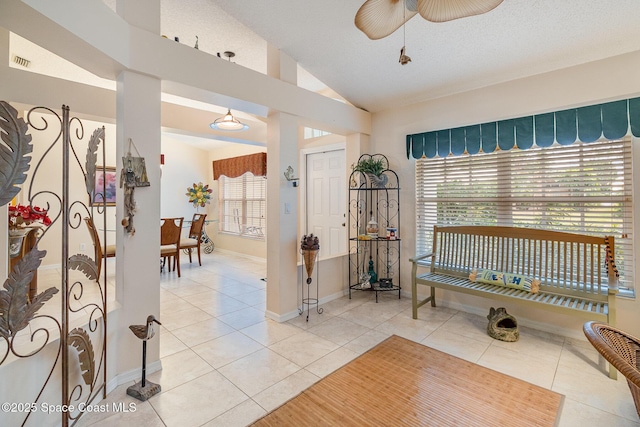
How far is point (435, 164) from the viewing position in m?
3.72

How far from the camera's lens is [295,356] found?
8.09 feet

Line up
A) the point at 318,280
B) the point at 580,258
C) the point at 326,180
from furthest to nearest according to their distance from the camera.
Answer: the point at 326,180 → the point at 318,280 → the point at 580,258

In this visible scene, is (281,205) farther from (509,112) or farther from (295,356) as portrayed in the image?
(509,112)

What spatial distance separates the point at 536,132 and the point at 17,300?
393cm

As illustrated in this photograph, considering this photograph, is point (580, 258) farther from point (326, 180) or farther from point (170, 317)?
point (170, 317)

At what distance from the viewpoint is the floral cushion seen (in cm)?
276

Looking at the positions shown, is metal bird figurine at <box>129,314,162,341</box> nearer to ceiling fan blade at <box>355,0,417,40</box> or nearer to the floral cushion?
ceiling fan blade at <box>355,0,417,40</box>

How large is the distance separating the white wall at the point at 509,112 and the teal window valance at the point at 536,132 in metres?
0.07

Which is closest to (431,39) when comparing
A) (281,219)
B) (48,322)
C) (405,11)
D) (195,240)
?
(405,11)

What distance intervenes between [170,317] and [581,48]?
4.65m

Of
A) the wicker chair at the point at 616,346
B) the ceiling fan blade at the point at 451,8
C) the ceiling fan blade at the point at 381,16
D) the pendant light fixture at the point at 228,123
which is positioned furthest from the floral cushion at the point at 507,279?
the pendant light fixture at the point at 228,123

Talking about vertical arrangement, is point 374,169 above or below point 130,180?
above

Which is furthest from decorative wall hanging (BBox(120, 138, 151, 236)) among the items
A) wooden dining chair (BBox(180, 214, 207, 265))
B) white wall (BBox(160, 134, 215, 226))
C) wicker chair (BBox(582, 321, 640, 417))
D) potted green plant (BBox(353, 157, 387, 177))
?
white wall (BBox(160, 134, 215, 226))

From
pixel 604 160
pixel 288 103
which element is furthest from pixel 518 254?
pixel 288 103
